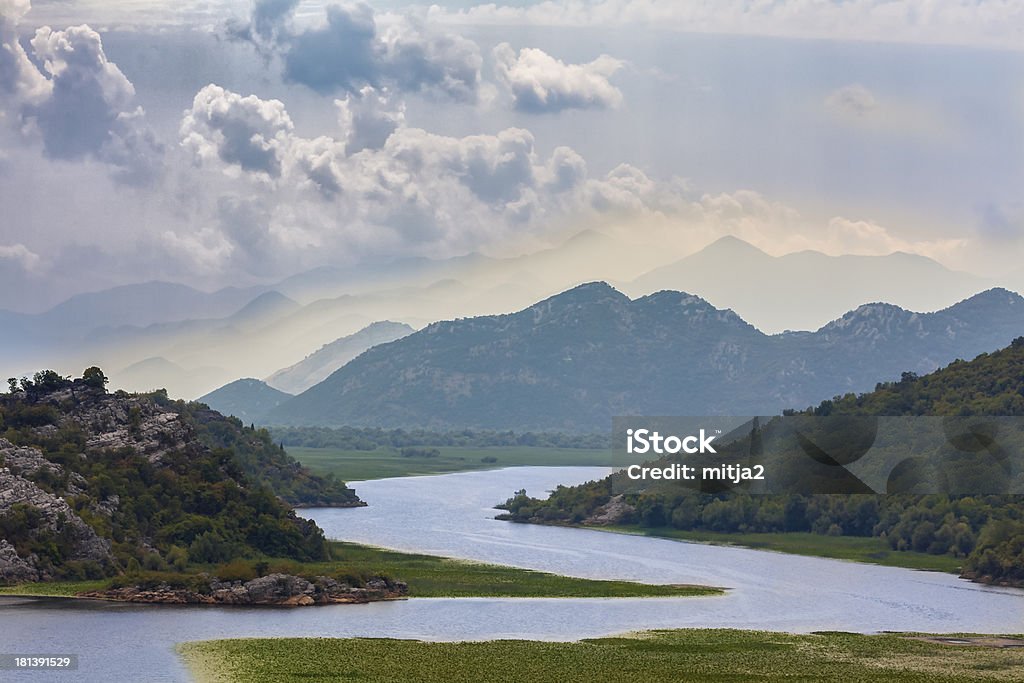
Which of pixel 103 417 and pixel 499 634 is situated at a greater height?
pixel 103 417

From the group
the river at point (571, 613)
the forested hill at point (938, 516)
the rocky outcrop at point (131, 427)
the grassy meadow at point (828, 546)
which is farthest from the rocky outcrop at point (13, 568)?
the grassy meadow at point (828, 546)

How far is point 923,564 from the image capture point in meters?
159

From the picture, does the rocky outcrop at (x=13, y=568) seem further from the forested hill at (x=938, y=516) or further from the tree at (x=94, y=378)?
the forested hill at (x=938, y=516)

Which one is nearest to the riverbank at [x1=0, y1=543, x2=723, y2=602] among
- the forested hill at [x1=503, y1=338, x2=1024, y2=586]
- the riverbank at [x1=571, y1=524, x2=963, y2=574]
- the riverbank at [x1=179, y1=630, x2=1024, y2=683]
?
the riverbank at [x1=179, y1=630, x2=1024, y2=683]

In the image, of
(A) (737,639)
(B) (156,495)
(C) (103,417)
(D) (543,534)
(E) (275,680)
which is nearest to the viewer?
(E) (275,680)

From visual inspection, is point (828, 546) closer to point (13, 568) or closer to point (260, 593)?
point (260, 593)

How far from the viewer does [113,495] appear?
461 ft

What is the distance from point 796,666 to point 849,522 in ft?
311

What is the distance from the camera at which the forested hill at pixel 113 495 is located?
420 feet

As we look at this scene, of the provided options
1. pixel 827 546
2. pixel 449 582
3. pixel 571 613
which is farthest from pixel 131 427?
pixel 827 546

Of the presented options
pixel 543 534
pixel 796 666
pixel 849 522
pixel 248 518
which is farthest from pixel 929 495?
pixel 796 666

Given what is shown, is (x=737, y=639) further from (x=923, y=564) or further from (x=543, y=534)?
(x=543, y=534)

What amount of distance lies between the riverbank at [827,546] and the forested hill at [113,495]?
5735 cm

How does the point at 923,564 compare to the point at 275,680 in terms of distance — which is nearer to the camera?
the point at 275,680
